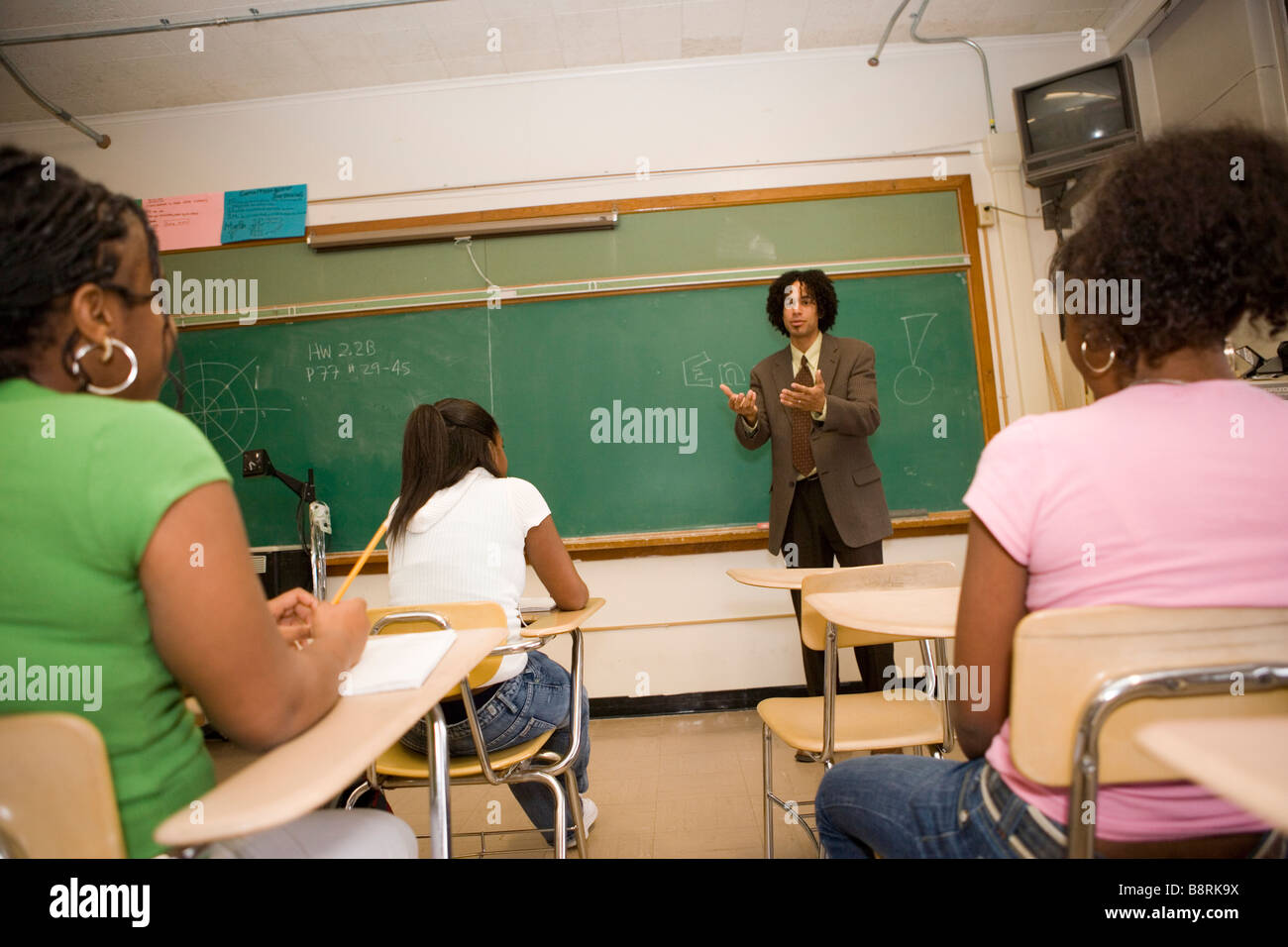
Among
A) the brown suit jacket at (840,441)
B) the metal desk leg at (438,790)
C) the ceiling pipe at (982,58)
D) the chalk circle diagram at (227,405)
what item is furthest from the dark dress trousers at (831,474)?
the chalk circle diagram at (227,405)

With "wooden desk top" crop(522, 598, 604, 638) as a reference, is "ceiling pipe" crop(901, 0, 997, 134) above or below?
above

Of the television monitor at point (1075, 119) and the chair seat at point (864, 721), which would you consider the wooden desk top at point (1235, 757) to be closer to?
the chair seat at point (864, 721)

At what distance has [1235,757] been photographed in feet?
1.51

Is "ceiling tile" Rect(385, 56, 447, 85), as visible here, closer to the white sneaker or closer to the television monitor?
the television monitor

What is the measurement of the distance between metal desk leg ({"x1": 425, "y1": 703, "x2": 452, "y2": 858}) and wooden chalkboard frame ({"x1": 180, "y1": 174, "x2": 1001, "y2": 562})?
2.35 meters

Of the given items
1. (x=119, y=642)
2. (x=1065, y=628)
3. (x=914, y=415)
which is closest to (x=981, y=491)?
(x=1065, y=628)

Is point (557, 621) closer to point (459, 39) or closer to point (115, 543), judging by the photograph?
point (115, 543)

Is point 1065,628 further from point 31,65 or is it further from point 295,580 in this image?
point 31,65

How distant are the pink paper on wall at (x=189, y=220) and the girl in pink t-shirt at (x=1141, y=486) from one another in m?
3.76

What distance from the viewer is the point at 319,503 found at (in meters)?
3.29

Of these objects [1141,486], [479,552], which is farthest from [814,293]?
[1141,486]

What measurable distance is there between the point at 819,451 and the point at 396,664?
2.08m

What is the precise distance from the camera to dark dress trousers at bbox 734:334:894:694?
102 inches

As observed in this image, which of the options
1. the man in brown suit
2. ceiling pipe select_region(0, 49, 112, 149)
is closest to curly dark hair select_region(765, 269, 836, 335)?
the man in brown suit
